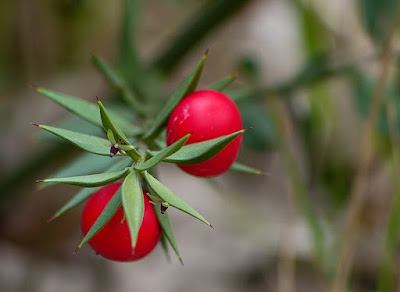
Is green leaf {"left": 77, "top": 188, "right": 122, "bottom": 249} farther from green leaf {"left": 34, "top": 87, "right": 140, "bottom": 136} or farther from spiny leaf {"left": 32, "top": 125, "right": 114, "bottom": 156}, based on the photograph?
green leaf {"left": 34, "top": 87, "right": 140, "bottom": 136}

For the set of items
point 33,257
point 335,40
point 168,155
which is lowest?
point 33,257

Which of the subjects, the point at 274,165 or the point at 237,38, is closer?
the point at 274,165

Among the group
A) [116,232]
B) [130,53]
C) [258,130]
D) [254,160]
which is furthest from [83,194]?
[254,160]

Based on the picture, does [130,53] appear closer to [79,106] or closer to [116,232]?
[79,106]

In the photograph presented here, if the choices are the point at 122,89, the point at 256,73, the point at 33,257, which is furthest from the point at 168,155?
the point at 33,257

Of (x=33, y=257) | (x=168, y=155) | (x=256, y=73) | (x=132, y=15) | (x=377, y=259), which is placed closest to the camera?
(x=168, y=155)

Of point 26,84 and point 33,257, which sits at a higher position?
point 26,84

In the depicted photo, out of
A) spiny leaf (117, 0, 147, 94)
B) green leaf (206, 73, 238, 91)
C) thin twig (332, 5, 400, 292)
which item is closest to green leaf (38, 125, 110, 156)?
green leaf (206, 73, 238, 91)

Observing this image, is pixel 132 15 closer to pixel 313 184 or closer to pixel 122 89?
pixel 122 89

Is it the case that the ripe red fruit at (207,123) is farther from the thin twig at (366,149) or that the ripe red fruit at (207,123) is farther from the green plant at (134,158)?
the thin twig at (366,149)
